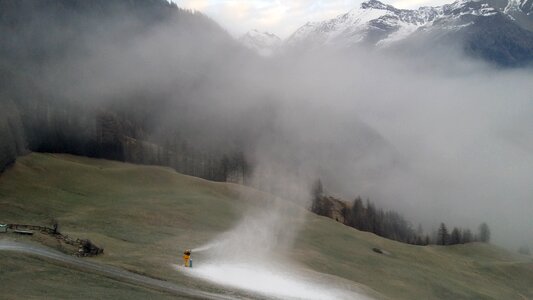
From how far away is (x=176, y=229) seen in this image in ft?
277

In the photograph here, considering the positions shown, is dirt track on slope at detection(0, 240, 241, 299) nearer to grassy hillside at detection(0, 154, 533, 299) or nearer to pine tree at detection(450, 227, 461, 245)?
grassy hillside at detection(0, 154, 533, 299)

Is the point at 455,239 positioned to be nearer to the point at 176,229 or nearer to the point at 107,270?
the point at 176,229

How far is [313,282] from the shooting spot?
61.8 meters

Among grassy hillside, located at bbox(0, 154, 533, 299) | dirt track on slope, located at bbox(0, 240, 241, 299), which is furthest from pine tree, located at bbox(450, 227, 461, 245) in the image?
dirt track on slope, located at bbox(0, 240, 241, 299)

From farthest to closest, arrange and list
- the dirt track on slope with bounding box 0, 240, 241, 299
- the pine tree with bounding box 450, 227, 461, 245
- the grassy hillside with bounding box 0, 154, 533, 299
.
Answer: the pine tree with bounding box 450, 227, 461, 245
the grassy hillside with bounding box 0, 154, 533, 299
the dirt track on slope with bounding box 0, 240, 241, 299

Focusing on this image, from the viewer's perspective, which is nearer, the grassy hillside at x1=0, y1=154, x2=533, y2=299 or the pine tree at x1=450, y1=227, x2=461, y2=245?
the grassy hillside at x1=0, y1=154, x2=533, y2=299

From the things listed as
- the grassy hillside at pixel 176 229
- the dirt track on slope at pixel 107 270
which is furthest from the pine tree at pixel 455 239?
the dirt track on slope at pixel 107 270

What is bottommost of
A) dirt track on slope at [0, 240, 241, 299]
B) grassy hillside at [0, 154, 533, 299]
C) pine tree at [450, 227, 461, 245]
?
dirt track on slope at [0, 240, 241, 299]

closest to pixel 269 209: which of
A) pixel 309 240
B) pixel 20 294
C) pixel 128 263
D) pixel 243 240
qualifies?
pixel 309 240

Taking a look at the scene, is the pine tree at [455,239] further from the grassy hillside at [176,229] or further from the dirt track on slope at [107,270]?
the dirt track on slope at [107,270]

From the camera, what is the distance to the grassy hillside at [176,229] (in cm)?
7081

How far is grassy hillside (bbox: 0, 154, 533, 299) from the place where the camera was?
70812 mm

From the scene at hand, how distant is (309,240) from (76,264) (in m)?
54.6

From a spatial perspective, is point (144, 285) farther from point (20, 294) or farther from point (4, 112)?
point (4, 112)
